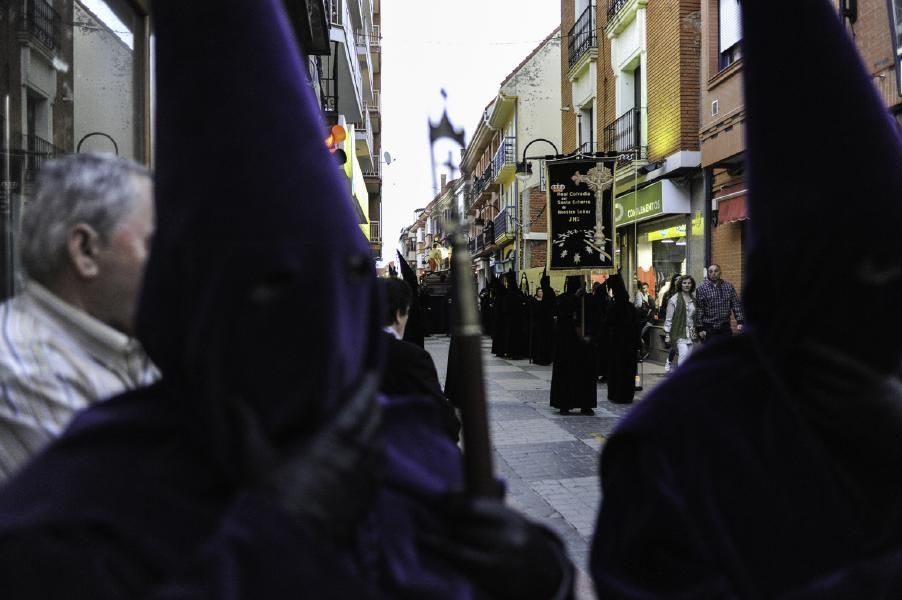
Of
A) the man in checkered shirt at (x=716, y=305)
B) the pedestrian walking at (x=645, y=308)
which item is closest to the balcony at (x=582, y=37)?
the pedestrian walking at (x=645, y=308)

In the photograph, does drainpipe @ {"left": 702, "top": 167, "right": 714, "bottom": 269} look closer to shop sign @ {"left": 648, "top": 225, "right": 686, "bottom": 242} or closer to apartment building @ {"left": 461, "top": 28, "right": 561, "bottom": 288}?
shop sign @ {"left": 648, "top": 225, "right": 686, "bottom": 242}

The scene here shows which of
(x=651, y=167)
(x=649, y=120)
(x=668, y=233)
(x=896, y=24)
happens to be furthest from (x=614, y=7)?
(x=896, y=24)

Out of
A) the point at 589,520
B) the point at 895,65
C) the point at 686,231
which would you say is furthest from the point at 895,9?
the point at 686,231

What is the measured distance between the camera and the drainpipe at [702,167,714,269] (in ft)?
52.9

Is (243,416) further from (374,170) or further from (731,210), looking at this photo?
(374,170)

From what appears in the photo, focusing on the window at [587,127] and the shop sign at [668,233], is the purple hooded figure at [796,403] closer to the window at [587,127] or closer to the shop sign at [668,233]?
the shop sign at [668,233]

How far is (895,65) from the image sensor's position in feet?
32.7

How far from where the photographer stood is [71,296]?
1893mm

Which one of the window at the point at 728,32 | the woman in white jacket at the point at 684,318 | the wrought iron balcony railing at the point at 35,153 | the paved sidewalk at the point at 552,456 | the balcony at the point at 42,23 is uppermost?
the window at the point at 728,32

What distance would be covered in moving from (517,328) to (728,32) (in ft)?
25.4

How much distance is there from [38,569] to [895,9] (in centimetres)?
1042

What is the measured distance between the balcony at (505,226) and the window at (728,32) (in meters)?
21.9

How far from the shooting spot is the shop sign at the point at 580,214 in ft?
47.1

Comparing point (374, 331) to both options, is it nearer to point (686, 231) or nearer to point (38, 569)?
point (38, 569)
